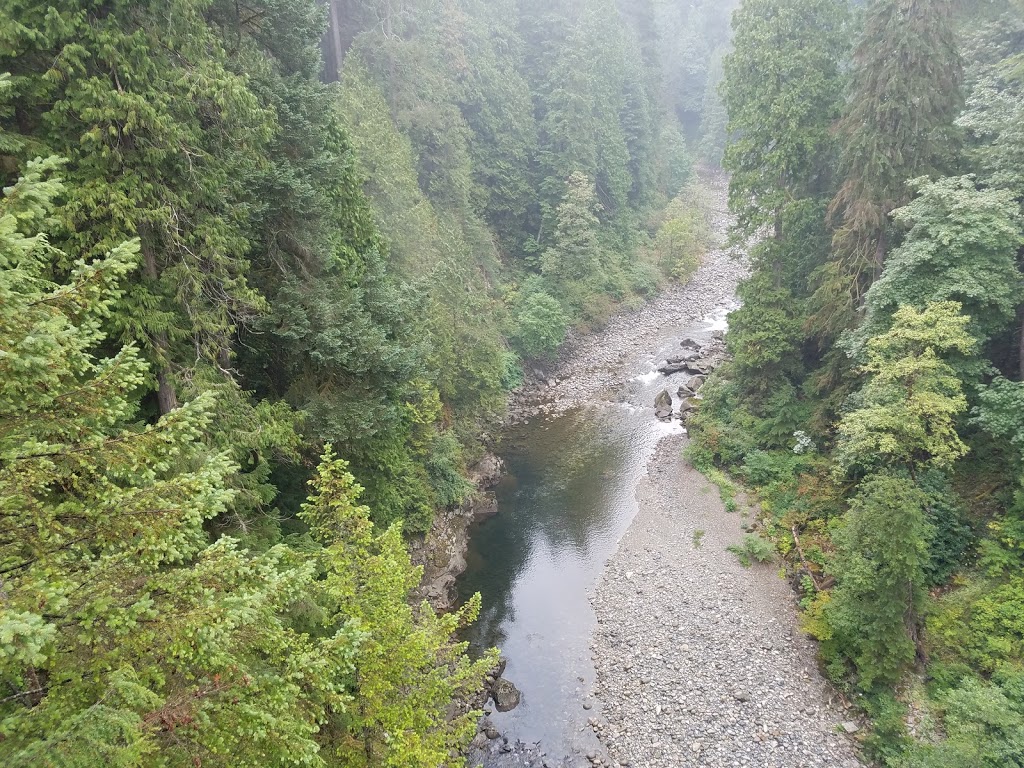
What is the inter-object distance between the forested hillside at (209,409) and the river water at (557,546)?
9.19ft

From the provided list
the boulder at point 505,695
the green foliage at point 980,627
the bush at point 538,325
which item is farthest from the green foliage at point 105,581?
the bush at point 538,325

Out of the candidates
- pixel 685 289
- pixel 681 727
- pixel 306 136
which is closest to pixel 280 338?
pixel 306 136

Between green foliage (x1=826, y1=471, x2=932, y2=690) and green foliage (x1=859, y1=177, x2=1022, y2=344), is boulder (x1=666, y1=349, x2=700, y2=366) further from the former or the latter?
green foliage (x1=826, y1=471, x2=932, y2=690)

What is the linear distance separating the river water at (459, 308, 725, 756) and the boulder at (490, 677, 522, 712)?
18 cm

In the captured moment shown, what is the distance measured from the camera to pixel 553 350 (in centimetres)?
3844

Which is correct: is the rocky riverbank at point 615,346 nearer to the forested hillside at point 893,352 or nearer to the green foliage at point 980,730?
the forested hillside at point 893,352

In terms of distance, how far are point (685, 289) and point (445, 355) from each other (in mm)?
32726

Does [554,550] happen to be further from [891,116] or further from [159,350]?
[891,116]

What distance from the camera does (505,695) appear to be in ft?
51.7

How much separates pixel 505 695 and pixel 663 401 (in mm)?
19900

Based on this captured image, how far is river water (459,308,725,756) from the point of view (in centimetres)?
1585

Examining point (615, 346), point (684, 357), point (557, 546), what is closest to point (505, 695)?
point (557, 546)

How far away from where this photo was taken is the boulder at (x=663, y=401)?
31.8m

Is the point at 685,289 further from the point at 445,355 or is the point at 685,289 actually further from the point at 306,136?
the point at 306,136
